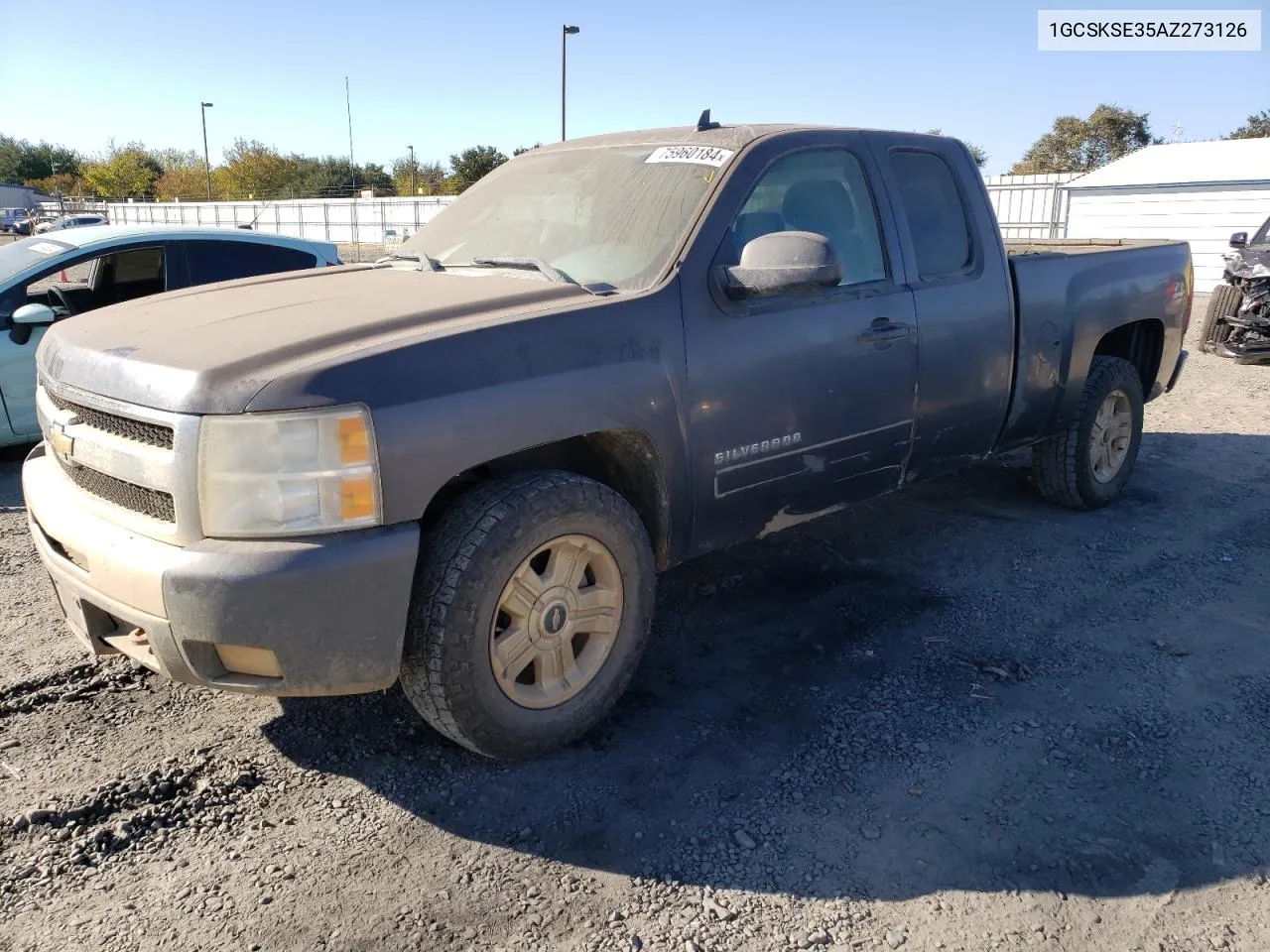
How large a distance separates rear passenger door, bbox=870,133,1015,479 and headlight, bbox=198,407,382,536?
8.22 ft

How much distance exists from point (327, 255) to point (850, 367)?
209 inches

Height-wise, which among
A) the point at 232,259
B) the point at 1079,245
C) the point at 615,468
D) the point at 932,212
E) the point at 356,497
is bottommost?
the point at 615,468

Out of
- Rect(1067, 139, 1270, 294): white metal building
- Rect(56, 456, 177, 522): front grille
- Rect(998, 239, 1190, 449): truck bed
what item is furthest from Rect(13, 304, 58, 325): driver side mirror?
Rect(1067, 139, 1270, 294): white metal building

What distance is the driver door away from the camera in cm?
629

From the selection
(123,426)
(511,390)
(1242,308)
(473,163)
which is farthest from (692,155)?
(473,163)

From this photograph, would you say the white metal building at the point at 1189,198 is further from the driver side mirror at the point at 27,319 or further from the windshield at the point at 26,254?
the driver side mirror at the point at 27,319

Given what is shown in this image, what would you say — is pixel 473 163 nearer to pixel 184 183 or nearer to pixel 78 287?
pixel 184 183

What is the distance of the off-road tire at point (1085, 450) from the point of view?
5.32 meters

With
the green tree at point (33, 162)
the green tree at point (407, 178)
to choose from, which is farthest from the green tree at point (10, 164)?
the green tree at point (407, 178)

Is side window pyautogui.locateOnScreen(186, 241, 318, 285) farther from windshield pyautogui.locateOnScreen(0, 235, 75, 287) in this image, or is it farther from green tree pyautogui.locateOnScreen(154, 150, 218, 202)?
green tree pyautogui.locateOnScreen(154, 150, 218, 202)

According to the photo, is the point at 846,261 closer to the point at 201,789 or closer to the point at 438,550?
the point at 438,550

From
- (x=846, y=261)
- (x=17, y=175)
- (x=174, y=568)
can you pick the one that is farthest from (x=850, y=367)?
(x=17, y=175)

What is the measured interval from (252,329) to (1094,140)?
6405 centimetres

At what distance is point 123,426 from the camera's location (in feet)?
9.05
